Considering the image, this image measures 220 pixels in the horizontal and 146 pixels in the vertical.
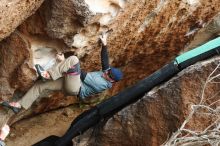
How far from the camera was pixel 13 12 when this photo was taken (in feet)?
22.0

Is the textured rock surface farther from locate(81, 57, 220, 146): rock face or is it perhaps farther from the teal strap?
the teal strap

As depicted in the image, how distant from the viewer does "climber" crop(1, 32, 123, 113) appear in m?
7.49

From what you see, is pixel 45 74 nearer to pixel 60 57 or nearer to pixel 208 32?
pixel 60 57

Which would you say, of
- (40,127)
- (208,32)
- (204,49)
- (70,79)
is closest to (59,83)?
(70,79)

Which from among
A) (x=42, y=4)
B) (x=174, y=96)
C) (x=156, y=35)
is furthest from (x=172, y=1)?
(x=42, y=4)

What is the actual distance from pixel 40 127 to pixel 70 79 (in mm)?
2732

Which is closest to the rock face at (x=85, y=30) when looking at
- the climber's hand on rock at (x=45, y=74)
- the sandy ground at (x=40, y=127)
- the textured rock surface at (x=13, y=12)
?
the textured rock surface at (x=13, y=12)

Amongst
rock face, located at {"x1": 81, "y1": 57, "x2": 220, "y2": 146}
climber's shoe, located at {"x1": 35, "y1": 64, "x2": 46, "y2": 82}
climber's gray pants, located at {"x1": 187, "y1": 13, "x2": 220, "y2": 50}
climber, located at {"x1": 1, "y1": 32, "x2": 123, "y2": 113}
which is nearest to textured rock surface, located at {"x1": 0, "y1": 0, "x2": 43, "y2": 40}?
climber's shoe, located at {"x1": 35, "y1": 64, "x2": 46, "y2": 82}

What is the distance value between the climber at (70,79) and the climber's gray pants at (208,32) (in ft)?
8.40

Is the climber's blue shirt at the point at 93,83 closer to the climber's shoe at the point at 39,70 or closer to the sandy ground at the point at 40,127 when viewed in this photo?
the climber's shoe at the point at 39,70

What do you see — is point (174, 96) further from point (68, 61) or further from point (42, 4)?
point (42, 4)

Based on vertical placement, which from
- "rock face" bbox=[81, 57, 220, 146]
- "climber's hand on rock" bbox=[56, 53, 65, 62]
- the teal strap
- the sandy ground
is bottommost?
the sandy ground

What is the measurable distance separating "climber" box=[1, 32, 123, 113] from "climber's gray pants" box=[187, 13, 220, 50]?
8.40 feet

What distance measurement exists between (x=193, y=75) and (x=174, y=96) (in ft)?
1.33
